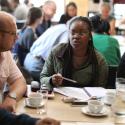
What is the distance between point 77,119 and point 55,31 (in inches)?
92.4

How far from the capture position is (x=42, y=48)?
3.94 meters

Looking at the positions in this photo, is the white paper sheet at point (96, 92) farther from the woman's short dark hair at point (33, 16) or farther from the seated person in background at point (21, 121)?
the woman's short dark hair at point (33, 16)

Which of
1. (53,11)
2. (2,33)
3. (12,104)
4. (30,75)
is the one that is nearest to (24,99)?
(12,104)

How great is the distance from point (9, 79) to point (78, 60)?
0.65 metres

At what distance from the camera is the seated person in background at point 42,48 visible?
12.8 ft

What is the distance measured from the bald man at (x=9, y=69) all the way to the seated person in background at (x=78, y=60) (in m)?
0.32

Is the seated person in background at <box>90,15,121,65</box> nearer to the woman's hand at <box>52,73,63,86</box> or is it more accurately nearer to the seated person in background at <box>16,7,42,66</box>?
the seated person in background at <box>16,7,42,66</box>

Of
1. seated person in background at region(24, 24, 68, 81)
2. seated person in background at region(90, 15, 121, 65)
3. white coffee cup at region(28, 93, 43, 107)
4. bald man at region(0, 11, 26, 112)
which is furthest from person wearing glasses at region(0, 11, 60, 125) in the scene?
seated person in background at region(24, 24, 68, 81)

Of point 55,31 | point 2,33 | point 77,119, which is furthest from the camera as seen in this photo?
point 55,31

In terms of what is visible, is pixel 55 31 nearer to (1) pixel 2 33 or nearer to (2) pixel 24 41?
(2) pixel 24 41

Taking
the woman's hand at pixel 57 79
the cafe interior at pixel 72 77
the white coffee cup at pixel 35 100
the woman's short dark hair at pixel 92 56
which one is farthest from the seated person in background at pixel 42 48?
the white coffee cup at pixel 35 100

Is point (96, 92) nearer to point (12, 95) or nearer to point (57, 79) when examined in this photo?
point (57, 79)

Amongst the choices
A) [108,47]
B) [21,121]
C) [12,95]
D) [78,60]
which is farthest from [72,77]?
[21,121]

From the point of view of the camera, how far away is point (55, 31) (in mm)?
4012
